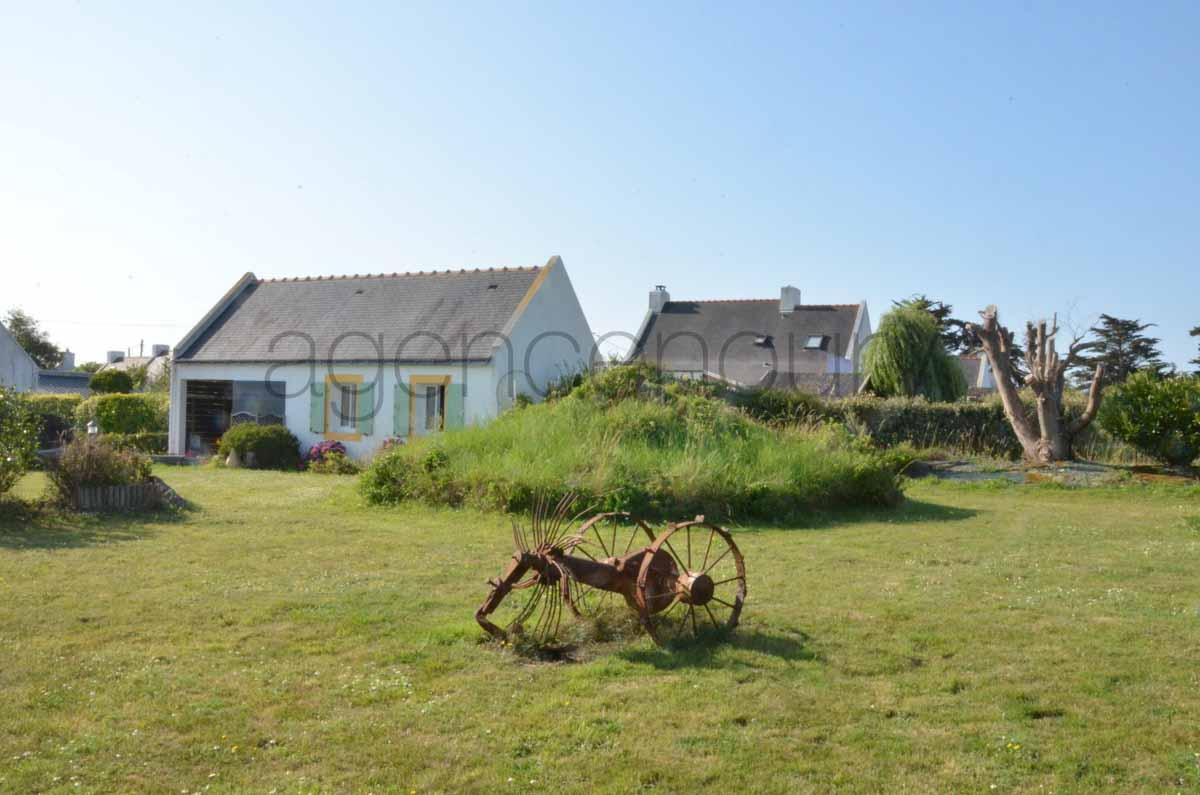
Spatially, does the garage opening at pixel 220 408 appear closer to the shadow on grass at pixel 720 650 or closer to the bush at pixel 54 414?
the bush at pixel 54 414

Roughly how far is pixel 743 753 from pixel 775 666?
1.32m

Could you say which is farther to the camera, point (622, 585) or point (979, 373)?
point (979, 373)

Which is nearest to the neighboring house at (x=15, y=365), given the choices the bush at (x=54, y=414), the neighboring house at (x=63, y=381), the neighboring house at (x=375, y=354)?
the neighboring house at (x=63, y=381)

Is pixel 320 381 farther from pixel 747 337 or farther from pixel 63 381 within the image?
pixel 63 381

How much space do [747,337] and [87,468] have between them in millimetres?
25804

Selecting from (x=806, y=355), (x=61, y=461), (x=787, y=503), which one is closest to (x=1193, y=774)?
(x=787, y=503)

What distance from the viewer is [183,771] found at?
397cm

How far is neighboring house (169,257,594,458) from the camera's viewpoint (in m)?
21.1

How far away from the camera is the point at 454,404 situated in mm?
20688

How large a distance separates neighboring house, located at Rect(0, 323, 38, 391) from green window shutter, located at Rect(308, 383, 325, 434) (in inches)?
813

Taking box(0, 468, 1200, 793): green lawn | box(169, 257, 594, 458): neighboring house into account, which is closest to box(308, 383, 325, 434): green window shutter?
box(169, 257, 594, 458): neighboring house

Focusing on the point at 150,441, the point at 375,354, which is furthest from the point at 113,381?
the point at 375,354

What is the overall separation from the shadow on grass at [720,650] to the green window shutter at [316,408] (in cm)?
1771

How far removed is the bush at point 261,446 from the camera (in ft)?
68.6
